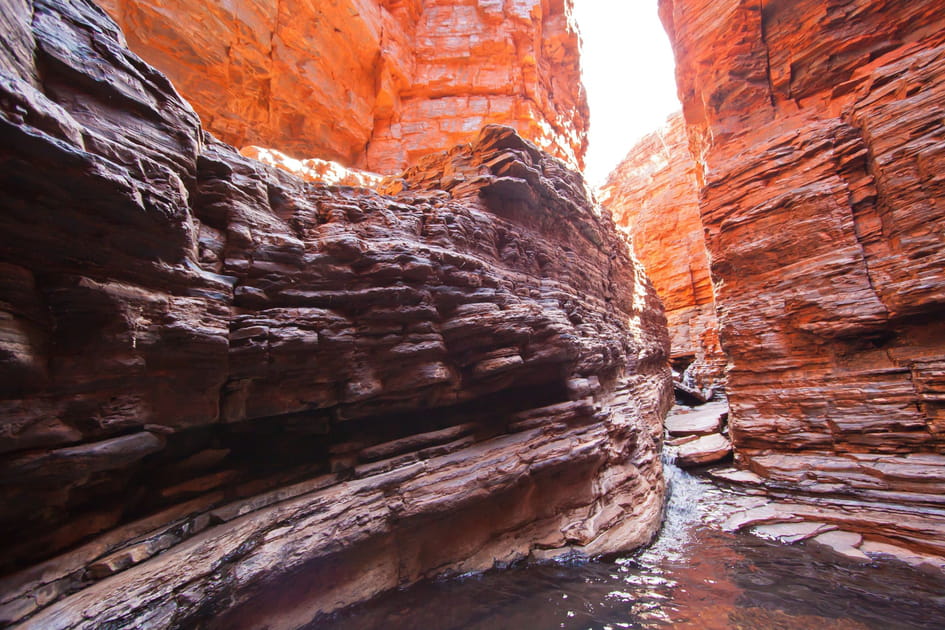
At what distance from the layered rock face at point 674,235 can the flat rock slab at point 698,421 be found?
17.6ft

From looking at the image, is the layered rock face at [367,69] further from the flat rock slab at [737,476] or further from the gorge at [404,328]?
the flat rock slab at [737,476]

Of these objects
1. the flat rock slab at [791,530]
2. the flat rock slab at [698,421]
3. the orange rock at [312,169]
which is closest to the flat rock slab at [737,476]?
the flat rock slab at [791,530]

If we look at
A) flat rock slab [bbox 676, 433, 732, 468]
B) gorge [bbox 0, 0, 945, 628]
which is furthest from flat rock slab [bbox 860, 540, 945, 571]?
flat rock slab [bbox 676, 433, 732, 468]

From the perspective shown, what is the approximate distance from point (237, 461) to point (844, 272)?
12249mm

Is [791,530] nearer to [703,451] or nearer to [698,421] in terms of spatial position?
[703,451]

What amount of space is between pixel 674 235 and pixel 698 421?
706 inches

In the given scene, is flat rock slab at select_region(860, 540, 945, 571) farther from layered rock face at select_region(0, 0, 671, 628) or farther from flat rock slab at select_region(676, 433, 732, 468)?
flat rock slab at select_region(676, 433, 732, 468)

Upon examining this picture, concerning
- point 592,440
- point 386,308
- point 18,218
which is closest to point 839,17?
point 592,440

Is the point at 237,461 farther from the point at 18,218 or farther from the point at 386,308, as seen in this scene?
the point at 18,218

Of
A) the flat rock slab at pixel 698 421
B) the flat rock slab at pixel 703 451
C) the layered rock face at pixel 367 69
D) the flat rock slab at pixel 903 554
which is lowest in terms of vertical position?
the flat rock slab at pixel 903 554

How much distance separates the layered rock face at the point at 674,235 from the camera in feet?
69.2

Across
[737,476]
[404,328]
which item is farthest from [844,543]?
[404,328]

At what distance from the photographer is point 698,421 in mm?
11984

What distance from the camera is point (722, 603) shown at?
4523 millimetres
